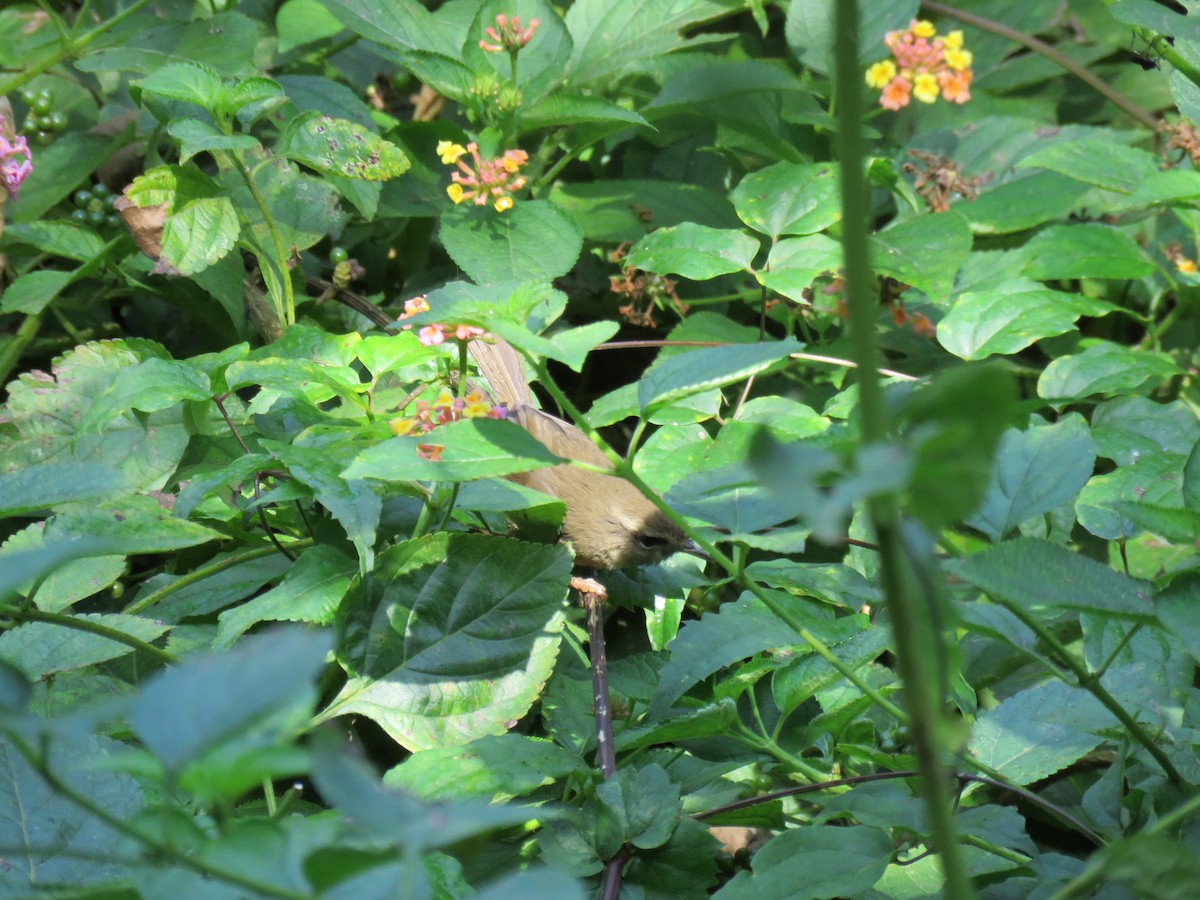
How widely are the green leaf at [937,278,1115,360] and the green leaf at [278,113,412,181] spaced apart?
923 mm

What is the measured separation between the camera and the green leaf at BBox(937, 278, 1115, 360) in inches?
69.9

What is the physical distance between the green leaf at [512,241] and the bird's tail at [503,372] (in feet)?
0.72

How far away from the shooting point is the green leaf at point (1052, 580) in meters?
0.82

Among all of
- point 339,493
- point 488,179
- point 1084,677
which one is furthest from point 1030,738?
point 488,179

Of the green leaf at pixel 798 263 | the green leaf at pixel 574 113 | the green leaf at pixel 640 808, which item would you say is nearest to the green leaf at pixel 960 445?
the green leaf at pixel 640 808

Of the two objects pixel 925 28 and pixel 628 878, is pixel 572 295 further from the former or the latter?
pixel 628 878

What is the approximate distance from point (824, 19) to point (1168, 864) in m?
2.00

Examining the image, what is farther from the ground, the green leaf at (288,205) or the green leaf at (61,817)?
the green leaf at (288,205)

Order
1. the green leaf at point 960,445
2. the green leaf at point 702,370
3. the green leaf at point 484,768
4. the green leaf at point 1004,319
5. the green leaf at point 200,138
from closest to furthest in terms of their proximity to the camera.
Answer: the green leaf at point 960,445
the green leaf at point 702,370
the green leaf at point 484,768
the green leaf at point 200,138
the green leaf at point 1004,319

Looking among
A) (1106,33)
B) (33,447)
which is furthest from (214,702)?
(1106,33)

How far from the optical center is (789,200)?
6.53ft

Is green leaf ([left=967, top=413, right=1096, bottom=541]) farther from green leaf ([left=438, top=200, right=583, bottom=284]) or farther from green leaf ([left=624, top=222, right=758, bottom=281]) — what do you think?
green leaf ([left=438, top=200, right=583, bottom=284])

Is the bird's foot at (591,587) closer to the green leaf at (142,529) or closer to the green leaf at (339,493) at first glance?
the green leaf at (339,493)

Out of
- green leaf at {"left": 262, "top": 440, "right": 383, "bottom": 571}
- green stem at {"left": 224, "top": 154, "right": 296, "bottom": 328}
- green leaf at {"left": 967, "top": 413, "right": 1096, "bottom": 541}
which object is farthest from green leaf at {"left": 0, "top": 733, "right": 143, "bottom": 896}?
green stem at {"left": 224, "top": 154, "right": 296, "bottom": 328}
